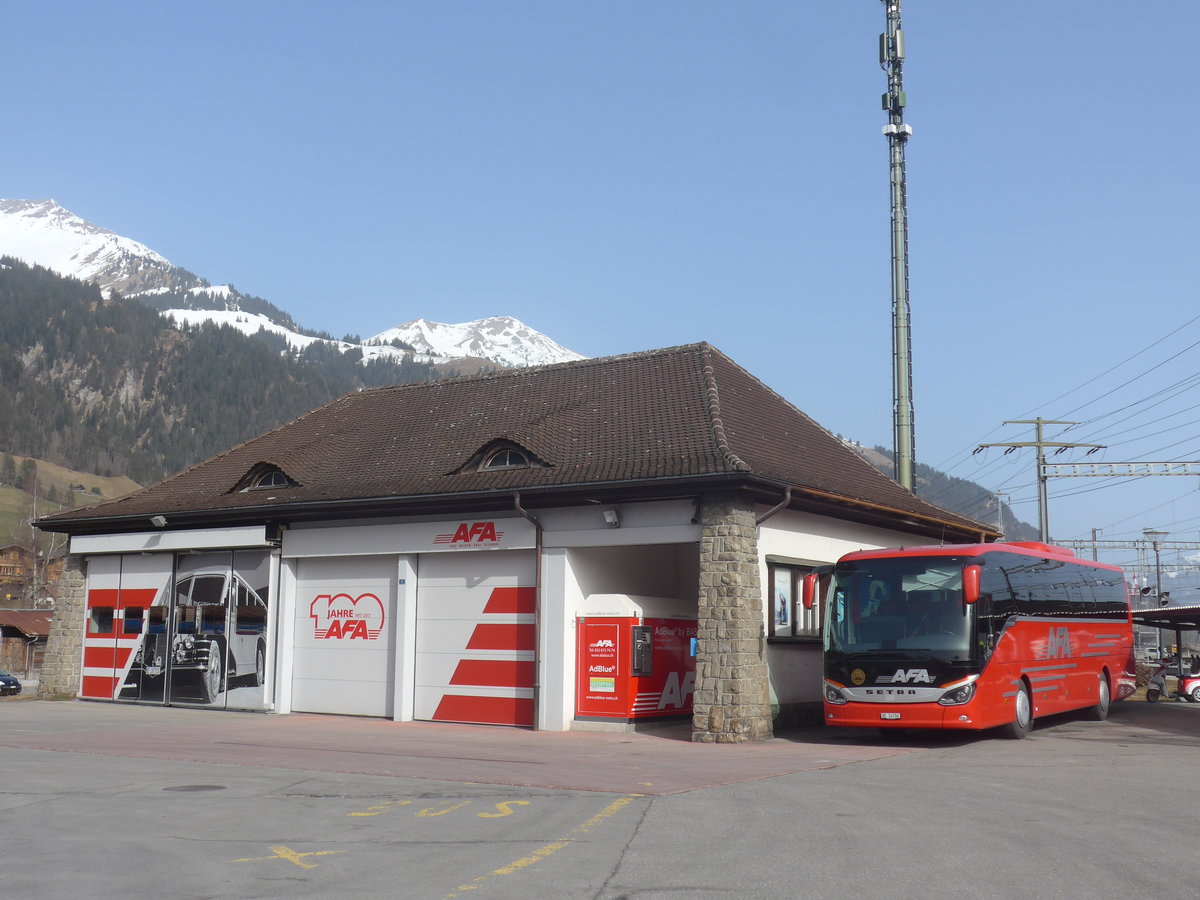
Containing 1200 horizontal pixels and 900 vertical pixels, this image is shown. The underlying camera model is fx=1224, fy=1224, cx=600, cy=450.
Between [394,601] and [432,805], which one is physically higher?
[394,601]

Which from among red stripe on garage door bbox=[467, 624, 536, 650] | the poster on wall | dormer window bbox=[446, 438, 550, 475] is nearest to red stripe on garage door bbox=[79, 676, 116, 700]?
red stripe on garage door bbox=[467, 624, 536, 650]

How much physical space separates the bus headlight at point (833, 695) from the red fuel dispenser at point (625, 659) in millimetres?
2727

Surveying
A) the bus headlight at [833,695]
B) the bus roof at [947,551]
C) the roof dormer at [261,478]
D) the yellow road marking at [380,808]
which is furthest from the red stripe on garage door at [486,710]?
the yellow road marking at [380,808]

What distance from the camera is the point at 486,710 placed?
2238cm

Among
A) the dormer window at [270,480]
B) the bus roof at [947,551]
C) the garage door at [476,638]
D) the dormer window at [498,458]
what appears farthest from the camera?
the dormer window at [270,480]

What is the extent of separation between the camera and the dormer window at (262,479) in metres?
26.6

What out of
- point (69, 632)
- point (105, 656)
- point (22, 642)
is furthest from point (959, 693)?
point (22, 642)

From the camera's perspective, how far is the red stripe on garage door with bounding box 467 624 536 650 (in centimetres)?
2197

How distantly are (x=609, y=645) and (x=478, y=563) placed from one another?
3.24m

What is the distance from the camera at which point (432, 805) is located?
11367 mm

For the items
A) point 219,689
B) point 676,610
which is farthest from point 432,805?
point 219,689

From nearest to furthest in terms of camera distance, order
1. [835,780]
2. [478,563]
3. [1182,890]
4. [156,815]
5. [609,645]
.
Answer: [1182,890] → [156,815] → [835,780] → [609,645] → [478,563]

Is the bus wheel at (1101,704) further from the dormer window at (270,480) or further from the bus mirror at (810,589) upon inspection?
the dormer window at (270,480)

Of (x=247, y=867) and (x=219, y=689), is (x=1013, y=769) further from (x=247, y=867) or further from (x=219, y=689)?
(x=219, y=689)
